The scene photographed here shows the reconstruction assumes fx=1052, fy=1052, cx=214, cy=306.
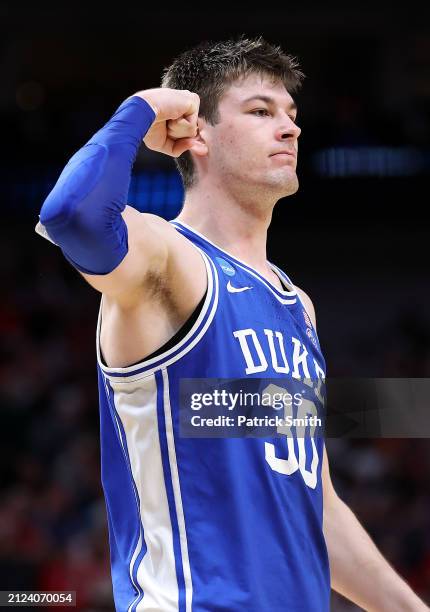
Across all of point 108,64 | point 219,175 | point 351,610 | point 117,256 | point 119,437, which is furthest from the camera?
point 108,64

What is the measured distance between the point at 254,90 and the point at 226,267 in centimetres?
61

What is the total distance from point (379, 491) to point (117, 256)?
19.4ft

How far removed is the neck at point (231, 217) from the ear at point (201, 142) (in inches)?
4.0

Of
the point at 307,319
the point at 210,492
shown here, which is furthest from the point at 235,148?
the point at 210,492

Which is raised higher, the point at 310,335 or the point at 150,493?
the point at 310,335

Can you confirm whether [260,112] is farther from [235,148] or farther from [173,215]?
[173,215]

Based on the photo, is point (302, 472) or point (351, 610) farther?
point (351, 610)

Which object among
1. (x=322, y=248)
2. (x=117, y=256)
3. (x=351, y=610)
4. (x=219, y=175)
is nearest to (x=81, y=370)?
(x=322, y=248)

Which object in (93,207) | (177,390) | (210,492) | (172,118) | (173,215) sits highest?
(173,215)

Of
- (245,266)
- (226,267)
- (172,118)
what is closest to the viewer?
(172,118)

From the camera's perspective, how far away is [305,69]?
485 inches

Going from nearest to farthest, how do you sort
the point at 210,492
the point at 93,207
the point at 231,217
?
the point at 93,207 < the point at 210,492 < the point at 231,217

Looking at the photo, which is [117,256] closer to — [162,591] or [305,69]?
[162,591]

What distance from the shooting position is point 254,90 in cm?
320
